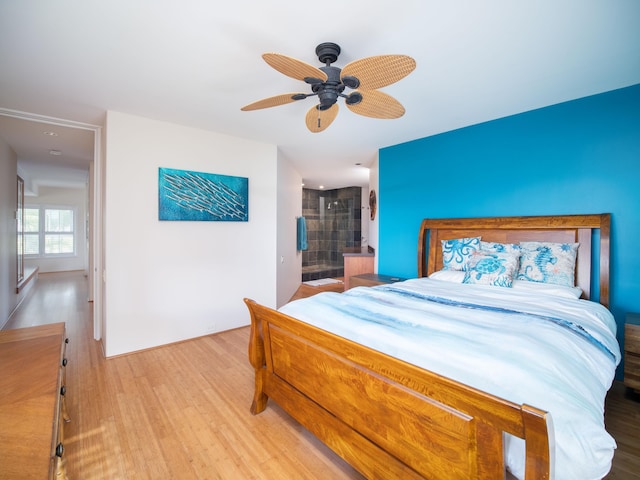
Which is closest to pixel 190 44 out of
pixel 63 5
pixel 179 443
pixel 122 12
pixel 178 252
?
pixel 122 12

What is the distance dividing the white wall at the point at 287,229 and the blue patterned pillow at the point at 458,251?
7.56ft

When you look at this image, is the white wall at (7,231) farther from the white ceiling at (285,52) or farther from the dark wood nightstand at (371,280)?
the dark wood nightstand at (371,280)

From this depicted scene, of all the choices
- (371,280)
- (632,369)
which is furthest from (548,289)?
(371,280)

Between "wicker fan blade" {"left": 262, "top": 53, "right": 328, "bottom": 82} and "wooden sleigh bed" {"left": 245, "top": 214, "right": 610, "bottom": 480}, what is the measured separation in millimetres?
1362

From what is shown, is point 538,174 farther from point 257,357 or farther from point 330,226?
point 330,226

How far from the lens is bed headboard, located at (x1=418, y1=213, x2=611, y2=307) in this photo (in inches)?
99.1

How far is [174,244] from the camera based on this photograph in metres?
3.42

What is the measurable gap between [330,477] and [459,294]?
1621mm

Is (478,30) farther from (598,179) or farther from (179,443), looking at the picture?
(179,443)

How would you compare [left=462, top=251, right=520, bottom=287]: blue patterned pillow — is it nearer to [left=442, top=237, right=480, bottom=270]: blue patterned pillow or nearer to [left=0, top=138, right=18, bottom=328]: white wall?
[left=442, top=237, right=480, bottom=270]: blue patterned pillow

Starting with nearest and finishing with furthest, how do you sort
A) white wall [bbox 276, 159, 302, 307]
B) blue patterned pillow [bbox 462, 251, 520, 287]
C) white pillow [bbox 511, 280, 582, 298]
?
white pillow [bbox 511, 280, 582, 298], blue patterned pillow [bbox 462, 251, 520, 287], white wall [bbox 276, 159, 302, 307]

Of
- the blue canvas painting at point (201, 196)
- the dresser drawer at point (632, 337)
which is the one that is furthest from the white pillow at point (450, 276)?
the blue canvas painting at point (201, 196)

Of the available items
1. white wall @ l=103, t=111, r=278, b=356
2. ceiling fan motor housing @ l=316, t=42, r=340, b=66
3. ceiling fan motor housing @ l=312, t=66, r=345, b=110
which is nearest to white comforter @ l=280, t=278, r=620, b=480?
ceiling fan motor housing @ l=312, t=66, r=345, b=110

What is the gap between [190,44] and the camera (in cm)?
189
